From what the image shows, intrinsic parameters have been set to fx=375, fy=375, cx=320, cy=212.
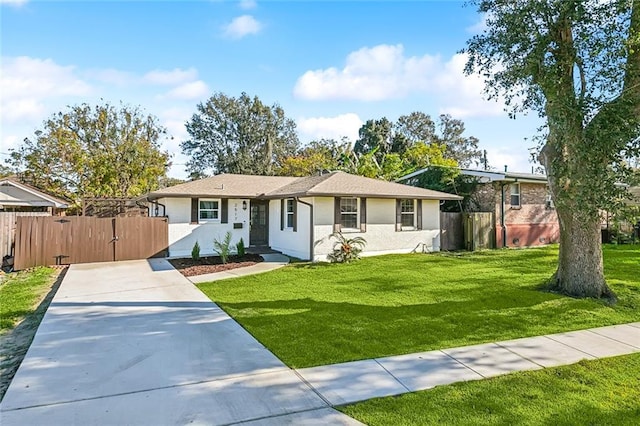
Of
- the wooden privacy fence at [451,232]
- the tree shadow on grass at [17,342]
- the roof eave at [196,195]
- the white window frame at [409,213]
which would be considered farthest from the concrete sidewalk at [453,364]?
the roof eave at [196,195]

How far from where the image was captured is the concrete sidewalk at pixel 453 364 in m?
4.04

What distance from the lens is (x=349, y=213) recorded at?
14438mm

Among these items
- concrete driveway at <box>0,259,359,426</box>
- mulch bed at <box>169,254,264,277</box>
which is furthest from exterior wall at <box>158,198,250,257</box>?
concrete driveway at <box>0,259,359,426</box>

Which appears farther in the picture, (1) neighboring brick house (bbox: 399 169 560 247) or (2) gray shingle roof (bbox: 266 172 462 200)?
(1) neighboring brick house (bbox: 399 169 560 247)

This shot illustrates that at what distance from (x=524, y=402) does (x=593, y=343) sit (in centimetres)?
268

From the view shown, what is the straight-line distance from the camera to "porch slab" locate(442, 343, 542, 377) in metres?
4.55

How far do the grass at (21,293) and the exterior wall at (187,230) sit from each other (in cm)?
418

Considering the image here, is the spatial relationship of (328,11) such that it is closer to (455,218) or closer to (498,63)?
(498,63)

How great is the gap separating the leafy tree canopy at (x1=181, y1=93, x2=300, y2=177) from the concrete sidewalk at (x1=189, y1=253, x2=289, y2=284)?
1023 inches

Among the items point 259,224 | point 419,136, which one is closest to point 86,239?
point 259,224

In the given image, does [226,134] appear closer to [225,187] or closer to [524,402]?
[225,187]

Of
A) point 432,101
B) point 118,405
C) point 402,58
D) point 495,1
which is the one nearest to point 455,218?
point 432,101

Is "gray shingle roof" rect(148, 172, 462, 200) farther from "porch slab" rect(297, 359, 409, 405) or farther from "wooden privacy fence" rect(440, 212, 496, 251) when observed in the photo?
"porch slab" rect(297, 359, 409, 405)

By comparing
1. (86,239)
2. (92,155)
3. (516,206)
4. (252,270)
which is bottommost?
(252,270)
